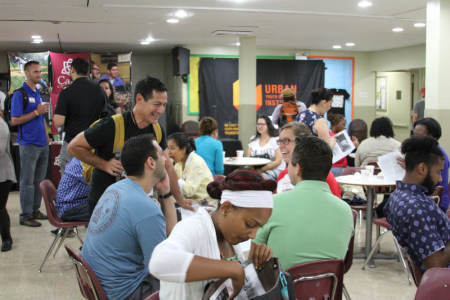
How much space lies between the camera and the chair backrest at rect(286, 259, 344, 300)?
2027 millimetres

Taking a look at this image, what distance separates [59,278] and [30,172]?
2.00 metres

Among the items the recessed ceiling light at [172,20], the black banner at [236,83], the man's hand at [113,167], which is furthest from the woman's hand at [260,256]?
the black banner at [236,83]

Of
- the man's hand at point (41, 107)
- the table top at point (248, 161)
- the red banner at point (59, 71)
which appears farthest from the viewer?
the red banner at point (59, 71)

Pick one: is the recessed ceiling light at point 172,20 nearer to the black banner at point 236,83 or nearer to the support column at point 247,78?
the support column at point 247,78

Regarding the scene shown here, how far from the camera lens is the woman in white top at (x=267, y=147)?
6219 mm

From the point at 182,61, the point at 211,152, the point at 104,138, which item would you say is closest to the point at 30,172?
the point at 211,152

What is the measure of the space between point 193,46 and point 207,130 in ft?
19.2

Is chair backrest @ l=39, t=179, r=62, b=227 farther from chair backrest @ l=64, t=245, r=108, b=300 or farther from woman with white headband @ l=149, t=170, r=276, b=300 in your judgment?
woman with white headband @ l=149, t=170, r=276, b=300

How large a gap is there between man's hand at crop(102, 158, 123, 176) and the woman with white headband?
1.36 m

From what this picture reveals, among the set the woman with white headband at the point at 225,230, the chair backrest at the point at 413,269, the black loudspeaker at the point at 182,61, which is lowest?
the chair backrest at the point at 413,269

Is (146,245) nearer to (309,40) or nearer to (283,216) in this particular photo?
(283,216)

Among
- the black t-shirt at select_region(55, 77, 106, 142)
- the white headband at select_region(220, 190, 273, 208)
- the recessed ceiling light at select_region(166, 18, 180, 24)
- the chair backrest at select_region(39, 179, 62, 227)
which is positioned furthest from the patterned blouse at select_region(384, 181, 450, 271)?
the recessed ceiling light at select_region(166, 18, 180, 24)

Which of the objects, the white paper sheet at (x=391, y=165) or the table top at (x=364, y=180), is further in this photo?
the table top at (x=364, y=180)

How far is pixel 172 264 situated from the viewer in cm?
133
